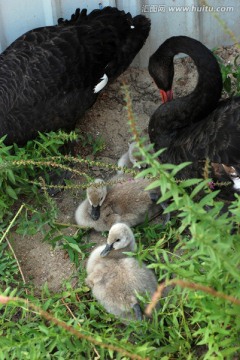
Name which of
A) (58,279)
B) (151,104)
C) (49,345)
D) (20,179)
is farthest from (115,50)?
(49,345)

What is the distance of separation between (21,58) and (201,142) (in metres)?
1.18

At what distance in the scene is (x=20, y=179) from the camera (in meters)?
3.20

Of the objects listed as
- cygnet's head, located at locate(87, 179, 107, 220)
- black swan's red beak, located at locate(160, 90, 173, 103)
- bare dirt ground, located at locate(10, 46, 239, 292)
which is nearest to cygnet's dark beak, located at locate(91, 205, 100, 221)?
cygnet's head, located at locate(87, 179, 107, 220)

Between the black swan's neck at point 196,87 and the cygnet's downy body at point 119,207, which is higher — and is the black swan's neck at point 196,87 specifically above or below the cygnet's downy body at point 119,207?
above

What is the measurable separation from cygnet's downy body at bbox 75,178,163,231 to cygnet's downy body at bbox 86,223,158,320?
265 millimetres

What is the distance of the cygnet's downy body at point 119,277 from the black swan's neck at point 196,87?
0.77m

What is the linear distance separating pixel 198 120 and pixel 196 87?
18cm

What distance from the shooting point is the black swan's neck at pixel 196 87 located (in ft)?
10.2

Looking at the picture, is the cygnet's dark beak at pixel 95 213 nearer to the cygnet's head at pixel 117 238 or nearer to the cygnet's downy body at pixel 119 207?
the cygnet's downy body at pixel 119 207

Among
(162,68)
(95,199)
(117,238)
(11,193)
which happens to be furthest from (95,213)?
(162,68)

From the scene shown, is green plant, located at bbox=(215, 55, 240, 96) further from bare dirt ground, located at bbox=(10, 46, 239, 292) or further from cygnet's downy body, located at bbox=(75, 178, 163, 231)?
cygnet's downy body, located at bbox=(75, 178, 163, 231)

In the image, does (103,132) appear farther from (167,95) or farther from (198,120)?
(198,120)

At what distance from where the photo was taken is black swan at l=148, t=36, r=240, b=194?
280cm

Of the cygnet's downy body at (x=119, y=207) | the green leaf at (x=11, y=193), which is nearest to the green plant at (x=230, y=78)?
the cygnet's downy body at (x=119, y=207)
